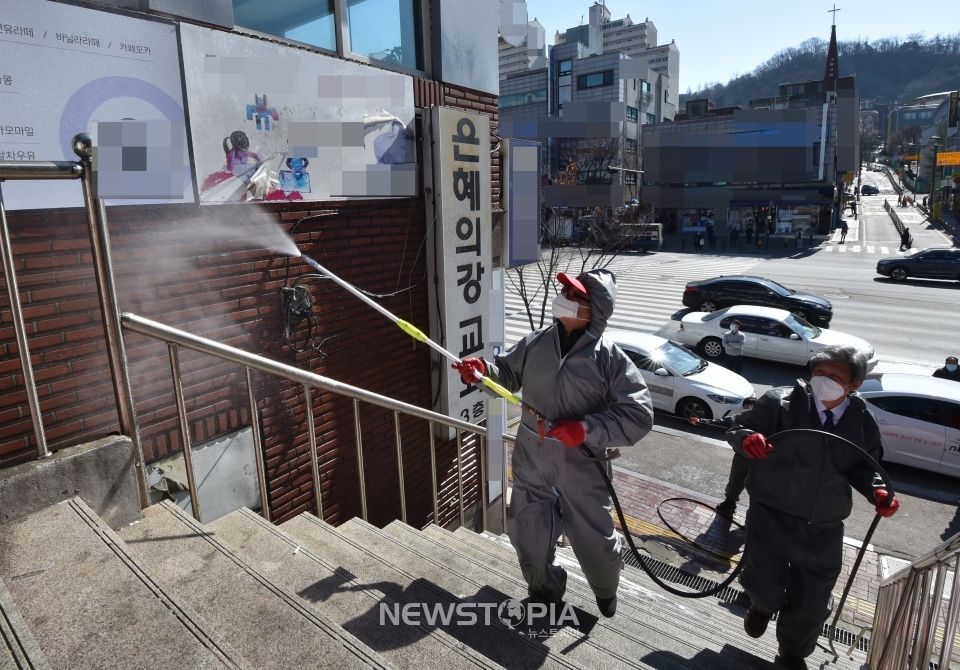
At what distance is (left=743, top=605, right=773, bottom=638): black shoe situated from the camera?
361cm

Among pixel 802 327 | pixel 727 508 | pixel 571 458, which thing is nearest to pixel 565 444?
pixel 571 458

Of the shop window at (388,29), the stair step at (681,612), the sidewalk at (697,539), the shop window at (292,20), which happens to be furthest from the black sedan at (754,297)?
the shop window at (292,20)

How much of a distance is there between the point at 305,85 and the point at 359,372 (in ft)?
7.51

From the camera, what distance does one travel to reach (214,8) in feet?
12.3

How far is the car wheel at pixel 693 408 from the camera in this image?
10.8 meters

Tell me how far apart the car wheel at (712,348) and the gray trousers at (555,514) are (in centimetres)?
1222

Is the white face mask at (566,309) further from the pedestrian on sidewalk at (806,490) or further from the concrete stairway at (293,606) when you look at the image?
the concrete stairway at (293,606)

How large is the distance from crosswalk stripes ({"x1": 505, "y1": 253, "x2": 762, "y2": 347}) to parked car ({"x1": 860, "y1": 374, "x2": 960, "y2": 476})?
8.79 meters

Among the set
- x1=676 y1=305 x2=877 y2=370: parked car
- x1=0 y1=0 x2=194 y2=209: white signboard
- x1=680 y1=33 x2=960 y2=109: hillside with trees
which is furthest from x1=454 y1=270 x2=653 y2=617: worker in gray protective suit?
x1=680 y1=33 x2=960 y2=109: hillside with trees

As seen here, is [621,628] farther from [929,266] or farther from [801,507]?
[929,266]

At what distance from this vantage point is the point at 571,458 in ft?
10.2

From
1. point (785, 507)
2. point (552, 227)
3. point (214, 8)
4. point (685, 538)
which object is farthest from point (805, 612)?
point (552, 227)

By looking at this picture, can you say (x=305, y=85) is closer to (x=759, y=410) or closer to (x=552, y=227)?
(x=759, y=410)

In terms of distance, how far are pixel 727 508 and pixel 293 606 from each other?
697cm
